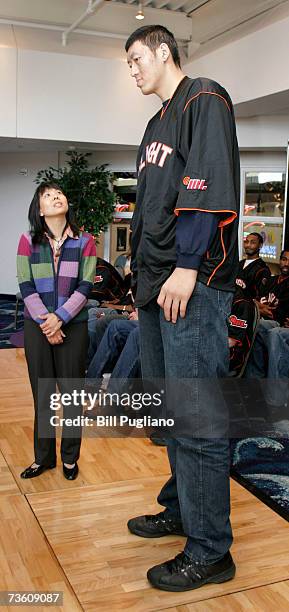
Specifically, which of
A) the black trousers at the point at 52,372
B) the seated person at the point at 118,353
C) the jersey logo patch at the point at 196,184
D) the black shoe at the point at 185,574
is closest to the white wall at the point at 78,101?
the seated person at the point at 118,353

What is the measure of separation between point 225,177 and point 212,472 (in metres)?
0.84

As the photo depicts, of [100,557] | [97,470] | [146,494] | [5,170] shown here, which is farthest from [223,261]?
[5,170]

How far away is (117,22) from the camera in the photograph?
267 inches

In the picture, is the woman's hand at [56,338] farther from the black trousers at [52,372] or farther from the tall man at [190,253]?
the tall man at [190,253]

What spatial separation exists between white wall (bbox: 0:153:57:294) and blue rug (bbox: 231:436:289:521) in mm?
7275

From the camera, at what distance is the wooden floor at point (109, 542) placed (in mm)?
1971

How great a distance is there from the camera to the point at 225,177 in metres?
1.75

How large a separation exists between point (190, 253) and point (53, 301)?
129 centimetres

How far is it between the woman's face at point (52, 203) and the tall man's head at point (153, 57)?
3.41ft

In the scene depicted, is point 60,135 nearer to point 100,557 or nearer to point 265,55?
point 265,55

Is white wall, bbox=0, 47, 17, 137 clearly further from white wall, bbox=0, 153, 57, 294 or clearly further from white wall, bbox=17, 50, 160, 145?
white wall, bbox=0, 153, 57, 294

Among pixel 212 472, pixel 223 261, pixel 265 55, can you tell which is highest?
pixel 265 55

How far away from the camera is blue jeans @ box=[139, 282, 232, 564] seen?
1.84 metres

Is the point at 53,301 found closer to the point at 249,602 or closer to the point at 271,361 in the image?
the point at 249,602
